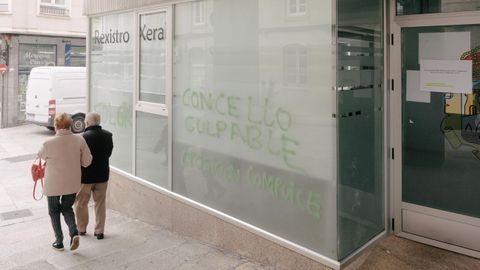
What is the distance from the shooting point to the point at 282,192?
14.8ft

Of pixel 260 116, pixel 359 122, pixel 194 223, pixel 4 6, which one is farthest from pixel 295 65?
pixel 4 6

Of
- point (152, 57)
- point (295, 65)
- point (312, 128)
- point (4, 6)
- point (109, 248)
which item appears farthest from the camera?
point (4, 6)

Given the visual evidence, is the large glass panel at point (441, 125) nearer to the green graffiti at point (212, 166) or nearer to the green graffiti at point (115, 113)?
the green graffiti at point (212, 166)

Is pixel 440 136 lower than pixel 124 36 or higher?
lower

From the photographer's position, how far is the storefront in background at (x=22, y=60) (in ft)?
63.6

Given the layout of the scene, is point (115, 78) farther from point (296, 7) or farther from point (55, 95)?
point (55, 95)

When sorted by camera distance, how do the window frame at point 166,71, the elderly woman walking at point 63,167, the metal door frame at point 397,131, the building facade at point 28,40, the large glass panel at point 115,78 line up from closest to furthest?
the metal door frame at point 397,131, the elderly woman walking at point 63,167, the window frame at point 166,71, the large glass panel at point 115,78, the building facade at point 28,40

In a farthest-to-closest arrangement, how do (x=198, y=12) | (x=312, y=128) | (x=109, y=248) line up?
(x=109, y=248) → (x=198, y=12) → (x=312, y=128)

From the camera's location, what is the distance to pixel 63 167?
526 centimetres

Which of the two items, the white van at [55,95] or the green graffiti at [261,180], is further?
the white van at [55,95]

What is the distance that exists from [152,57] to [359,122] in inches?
138

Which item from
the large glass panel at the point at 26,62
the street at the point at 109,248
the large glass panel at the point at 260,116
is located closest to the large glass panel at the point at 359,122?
the large glass panel at the point at 260,116

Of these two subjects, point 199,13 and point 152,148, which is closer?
point 199,13

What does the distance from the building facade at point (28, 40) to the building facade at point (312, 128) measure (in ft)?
53.6
